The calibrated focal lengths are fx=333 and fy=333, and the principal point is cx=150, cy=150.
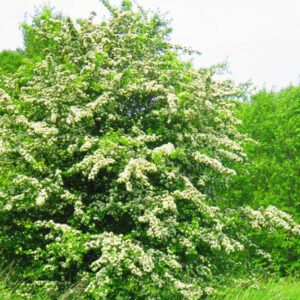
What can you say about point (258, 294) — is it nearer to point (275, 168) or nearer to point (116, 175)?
point (116, 175)

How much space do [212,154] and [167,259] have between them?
9.75 feet

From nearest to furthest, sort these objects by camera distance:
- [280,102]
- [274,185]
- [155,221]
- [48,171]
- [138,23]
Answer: [155,221] → [48,171] → [138,23] → [274,185] → [280,102]

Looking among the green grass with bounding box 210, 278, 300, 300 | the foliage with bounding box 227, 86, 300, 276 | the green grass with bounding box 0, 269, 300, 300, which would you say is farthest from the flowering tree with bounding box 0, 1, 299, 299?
the foliage with bounding box 227, 86, 300, 276

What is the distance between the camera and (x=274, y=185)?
1664cm

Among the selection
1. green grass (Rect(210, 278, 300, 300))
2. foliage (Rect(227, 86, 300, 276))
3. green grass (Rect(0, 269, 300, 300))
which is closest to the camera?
green grass (Rect(0, 269, 300, 300))

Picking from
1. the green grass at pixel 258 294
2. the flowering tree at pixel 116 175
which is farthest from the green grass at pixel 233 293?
the flowering tree at pixel 116 175

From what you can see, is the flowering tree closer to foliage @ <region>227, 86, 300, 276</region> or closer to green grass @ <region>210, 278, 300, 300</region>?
green grass @ <region>210, 278, 300, 300</region>

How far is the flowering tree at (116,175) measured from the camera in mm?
5945

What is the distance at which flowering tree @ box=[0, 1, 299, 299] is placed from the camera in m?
5.95

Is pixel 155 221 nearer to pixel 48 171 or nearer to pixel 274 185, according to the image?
pixel 48 171

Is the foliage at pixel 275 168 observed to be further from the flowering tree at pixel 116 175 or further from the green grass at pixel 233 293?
the flowering tree at pixel 116 175

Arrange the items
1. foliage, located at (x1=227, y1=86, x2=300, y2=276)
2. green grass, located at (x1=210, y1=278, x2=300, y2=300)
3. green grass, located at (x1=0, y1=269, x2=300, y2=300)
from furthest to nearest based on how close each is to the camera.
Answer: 1. foliage, located at (x1=227, y1=86, x2=300, y2=276)
2. green grass, located at (x1=210, y1=278, x2=300, y2=300)
3. green grass, located at (x1=0, y1=269, x2=300, y2=300)

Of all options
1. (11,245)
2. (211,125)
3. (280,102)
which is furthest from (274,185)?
(11,245)

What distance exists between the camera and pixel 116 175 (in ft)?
23.3
